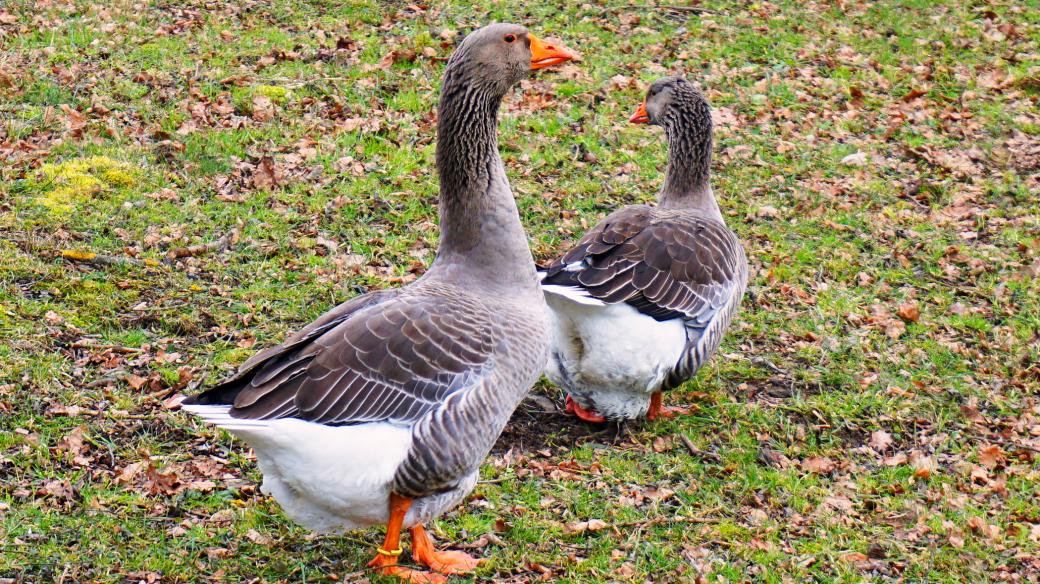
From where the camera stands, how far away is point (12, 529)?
4.82m

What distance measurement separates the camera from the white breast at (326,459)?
4.16 meters

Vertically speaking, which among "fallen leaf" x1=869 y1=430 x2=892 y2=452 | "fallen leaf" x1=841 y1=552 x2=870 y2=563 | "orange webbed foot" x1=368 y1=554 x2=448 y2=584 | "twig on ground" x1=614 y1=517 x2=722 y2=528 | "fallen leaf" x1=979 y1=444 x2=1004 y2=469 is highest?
"orange webbed foot" x1=368 y1=554 x2=448 y2=584

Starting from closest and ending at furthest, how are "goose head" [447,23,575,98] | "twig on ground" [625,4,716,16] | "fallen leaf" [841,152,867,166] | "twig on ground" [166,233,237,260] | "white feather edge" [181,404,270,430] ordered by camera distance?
"white feather edge" [181,404,270,430]
"goose head" [447,23,575,98]
"twig on ground" [166,233,237,260]
"fallen leaf" [841,152,867,166]
"twig on ground" [625,4,716,16]

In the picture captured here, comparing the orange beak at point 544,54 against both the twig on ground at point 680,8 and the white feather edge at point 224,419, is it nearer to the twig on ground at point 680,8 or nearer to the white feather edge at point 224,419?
the white feather edge at point 224,419

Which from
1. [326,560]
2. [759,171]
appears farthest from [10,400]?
[759,171]

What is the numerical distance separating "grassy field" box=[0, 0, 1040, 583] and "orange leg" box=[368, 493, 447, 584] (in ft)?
0.62

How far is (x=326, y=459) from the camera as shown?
426 cm

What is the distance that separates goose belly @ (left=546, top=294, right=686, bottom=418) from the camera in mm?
5863

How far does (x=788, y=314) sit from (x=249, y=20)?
7107 mm

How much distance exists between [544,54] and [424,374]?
1.83m

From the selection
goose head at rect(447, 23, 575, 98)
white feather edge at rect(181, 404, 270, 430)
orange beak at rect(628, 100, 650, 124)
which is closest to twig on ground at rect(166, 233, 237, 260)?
orange beak at rect(628, 100, 650, 124)

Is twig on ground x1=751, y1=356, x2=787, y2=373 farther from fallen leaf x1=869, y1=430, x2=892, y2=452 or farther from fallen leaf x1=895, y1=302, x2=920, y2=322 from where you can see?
fallen leaf x1=895, y1=302, x2=920, y2=322

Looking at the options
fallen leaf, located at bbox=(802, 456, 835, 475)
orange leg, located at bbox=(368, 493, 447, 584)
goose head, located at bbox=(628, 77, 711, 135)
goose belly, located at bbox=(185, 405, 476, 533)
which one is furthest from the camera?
goose head, located at bbox=(628, 77, 711, 135)

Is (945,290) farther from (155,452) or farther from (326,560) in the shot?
(155,452)
